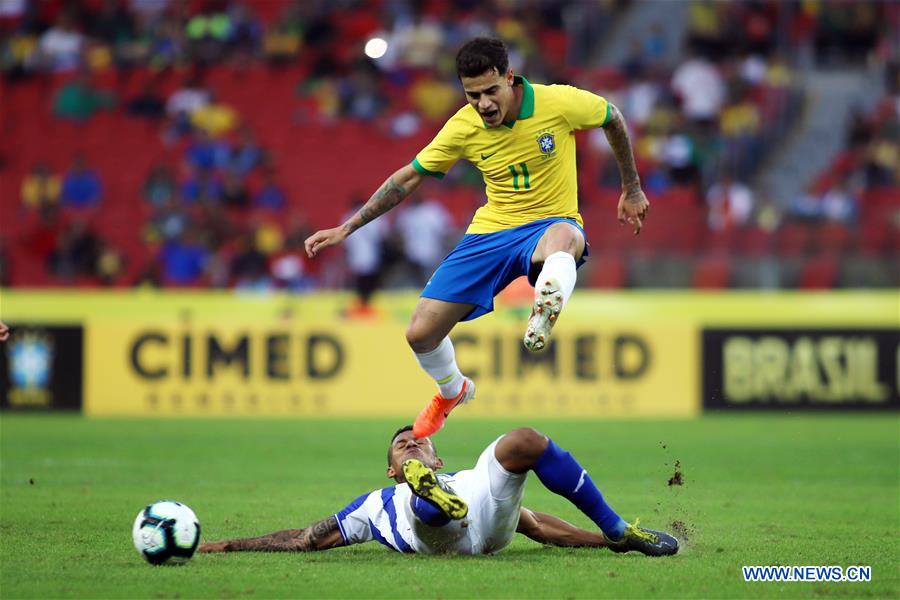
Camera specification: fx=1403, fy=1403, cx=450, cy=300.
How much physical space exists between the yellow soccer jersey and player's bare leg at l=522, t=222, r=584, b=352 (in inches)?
10.9

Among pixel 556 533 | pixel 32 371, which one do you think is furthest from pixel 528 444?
pixel 32 371

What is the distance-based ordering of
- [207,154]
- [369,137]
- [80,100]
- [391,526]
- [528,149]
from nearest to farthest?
[391,526] < [528,149] < [207,154] < [369,137] < [80,100]

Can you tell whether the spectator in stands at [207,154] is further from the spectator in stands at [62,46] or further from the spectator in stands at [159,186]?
the spectator in stands at [62,46]

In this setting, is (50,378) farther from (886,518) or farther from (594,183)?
(886,518)

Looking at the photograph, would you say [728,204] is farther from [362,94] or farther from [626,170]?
[626,170]

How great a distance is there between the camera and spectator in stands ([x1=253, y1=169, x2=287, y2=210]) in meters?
21.8

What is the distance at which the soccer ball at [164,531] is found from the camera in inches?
275

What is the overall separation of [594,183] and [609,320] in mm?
3760

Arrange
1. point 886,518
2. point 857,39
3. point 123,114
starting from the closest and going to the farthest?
1. point 886,518
2. point 123,114
3. point 857,39

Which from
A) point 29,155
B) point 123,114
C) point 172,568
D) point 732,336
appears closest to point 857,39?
point 732,336

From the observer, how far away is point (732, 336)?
1856 centimetres

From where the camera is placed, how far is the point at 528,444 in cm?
684

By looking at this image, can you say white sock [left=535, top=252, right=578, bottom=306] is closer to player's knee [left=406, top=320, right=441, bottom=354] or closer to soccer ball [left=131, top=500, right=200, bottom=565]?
player's knee [left=406, top=320, right=441, bottom=354]

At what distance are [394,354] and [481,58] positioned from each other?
1068cm
